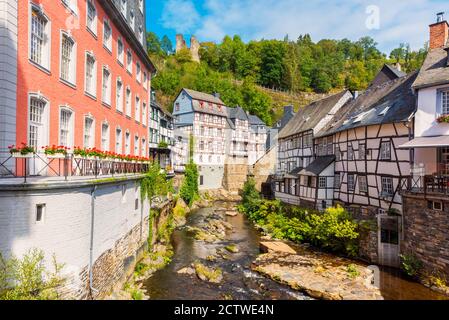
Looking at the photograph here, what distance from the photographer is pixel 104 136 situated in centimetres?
1645

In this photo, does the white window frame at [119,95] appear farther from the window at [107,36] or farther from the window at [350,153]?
the window at [350,153]

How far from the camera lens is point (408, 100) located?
1814 cm

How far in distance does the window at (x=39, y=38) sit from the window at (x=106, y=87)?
5150 mm

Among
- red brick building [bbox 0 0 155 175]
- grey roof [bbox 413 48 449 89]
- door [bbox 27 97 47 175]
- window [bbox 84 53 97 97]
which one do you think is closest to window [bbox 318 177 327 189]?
grey roof [bbox 413 48 449 89]

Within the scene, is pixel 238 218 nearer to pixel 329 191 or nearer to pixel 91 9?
pixel 329 191

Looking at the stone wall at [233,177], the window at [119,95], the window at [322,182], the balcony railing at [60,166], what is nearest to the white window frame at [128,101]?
the window at [119,95]

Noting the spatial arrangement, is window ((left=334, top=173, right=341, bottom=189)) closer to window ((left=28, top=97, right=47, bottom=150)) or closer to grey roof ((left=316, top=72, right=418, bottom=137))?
grey roof ((left=316, top=72, right=418, bottom=137))

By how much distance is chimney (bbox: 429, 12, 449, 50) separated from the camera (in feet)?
60.5

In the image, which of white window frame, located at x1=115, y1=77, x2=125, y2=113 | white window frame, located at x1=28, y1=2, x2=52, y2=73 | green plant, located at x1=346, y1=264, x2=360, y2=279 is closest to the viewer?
white window frame, located at x1=28, y1=2, x2=52, y2=73

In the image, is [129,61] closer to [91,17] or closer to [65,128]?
[91,17]

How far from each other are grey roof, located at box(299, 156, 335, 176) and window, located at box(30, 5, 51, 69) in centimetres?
1973

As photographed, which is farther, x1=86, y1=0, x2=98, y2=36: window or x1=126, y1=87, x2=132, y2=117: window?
x1=126, y1=87, x2=132, y2=117: window

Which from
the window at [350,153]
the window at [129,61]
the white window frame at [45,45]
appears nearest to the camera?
the white window frame at [45,45]

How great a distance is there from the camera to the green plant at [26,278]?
7.46 m
